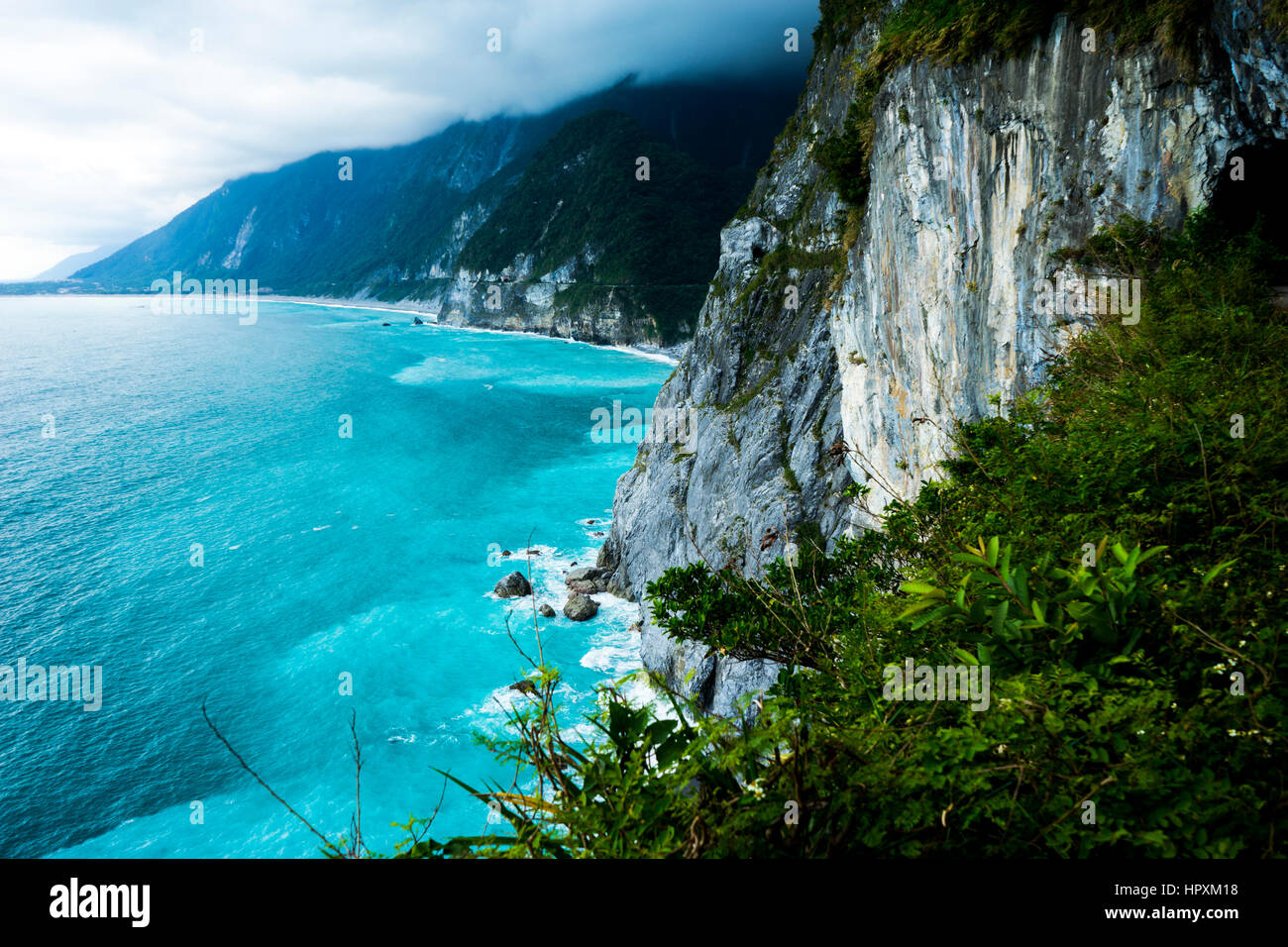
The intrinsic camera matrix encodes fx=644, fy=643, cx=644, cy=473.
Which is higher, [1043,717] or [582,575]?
[1043,717]

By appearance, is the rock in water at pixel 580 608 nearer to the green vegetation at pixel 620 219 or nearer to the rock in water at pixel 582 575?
the rock in water at pixel 582 575

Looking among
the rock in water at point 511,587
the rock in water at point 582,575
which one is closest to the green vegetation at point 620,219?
the rock in water at point 582,575

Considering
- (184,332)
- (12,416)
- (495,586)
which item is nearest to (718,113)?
(184,332)

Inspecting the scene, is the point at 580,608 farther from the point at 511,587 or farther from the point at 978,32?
the point at 978,32

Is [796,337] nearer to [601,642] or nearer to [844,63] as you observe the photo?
[844,63]

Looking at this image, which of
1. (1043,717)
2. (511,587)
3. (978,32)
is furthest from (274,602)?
(1043,717)

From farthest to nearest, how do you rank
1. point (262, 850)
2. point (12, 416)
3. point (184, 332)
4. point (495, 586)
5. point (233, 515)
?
point (184, 332), point (12, 416), point (233, 515), point (495, 586), point (262, 850)

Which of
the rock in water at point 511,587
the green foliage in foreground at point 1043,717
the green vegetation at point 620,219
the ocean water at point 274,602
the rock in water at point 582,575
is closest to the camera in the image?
the green foliage in foreground at point 1043,717
